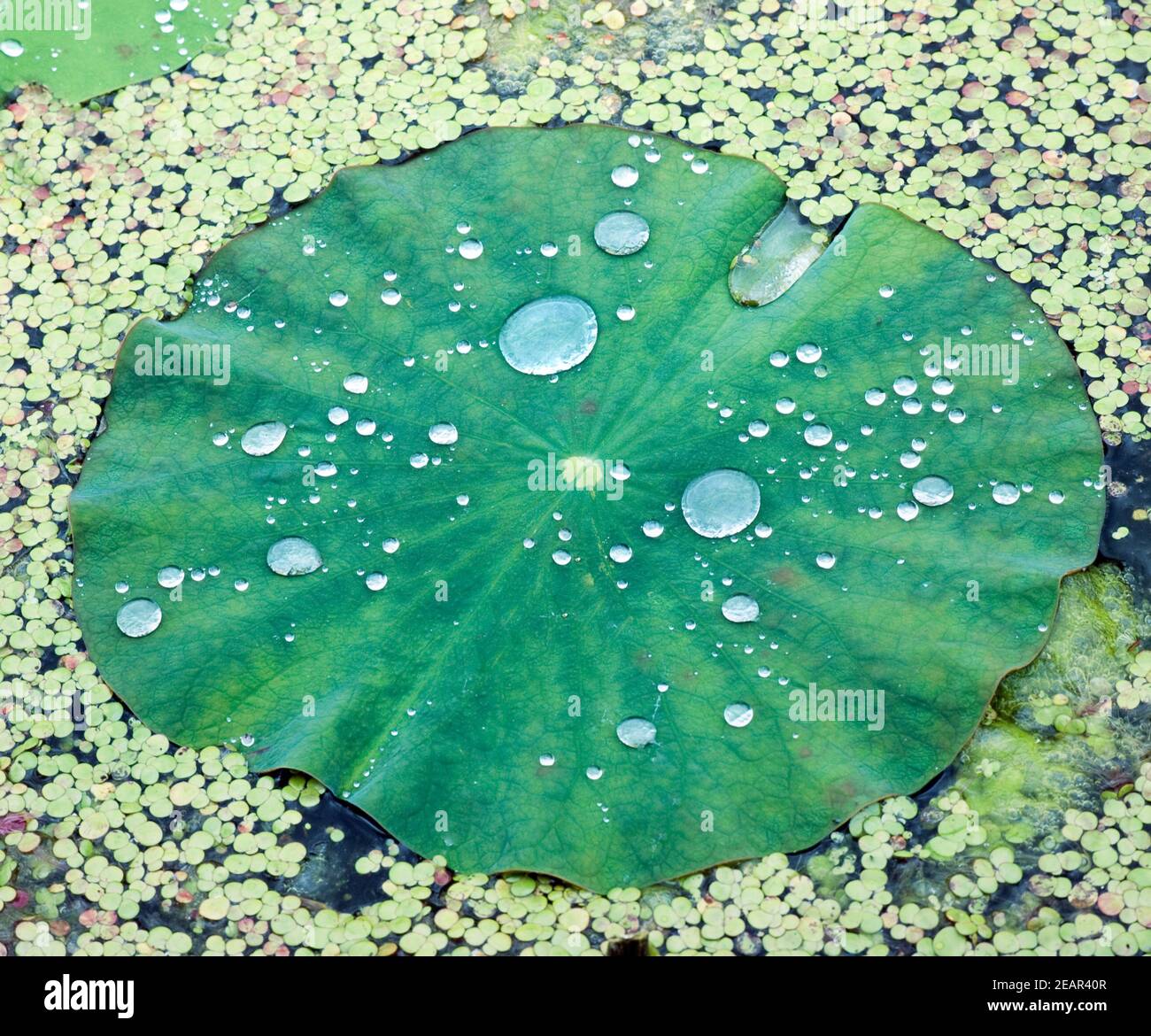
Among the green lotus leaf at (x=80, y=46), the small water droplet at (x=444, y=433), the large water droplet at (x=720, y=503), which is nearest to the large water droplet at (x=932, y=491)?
the large water droplet at (x=720, y=503)

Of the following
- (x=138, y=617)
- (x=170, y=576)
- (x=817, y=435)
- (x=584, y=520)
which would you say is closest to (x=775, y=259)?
(x=817, y=435)

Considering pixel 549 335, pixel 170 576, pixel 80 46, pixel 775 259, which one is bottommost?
pixel 170 576

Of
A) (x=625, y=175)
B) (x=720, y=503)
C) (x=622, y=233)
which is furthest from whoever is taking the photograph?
(x=625, y=175)

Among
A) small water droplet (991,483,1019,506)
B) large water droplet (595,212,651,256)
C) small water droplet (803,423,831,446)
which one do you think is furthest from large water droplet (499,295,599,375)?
small water droplet (991,483,1019,506)

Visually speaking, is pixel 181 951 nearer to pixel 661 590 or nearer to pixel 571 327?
pixel 661 590

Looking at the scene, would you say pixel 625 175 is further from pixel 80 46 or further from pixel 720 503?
pixel 80 46

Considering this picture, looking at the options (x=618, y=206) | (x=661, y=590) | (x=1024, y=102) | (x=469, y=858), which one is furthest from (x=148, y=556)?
(x=1024, y=102)

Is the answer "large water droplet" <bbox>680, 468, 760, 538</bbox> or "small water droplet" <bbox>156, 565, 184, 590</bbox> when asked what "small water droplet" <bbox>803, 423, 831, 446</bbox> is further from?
"small water droplet" <bbox>156, 565, 184, 590</bbox>
